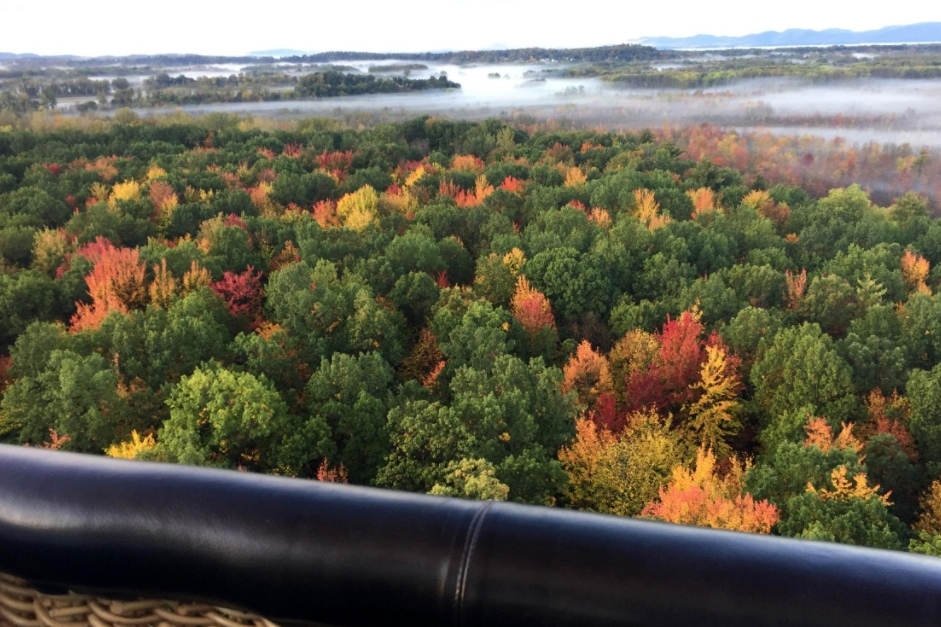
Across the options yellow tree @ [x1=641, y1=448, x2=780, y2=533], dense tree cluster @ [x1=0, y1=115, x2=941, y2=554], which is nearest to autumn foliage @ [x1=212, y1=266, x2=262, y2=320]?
dense tree cluster @ [x1=0, y1=115, x2=941, y2=554]

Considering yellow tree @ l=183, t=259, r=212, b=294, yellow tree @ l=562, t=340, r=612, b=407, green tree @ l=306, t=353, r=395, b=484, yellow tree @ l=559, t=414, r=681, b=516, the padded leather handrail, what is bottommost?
yellow tree @ l=559, t=414, r=681, b=516

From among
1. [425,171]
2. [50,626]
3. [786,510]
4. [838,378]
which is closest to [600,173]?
[425,171]

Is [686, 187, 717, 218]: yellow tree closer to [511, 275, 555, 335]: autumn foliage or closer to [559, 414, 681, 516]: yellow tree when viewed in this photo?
[511, 275, 555, 335]: autumn foliage

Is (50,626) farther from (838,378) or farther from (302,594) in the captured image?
(838,378)

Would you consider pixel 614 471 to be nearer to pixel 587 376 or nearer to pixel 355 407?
pixel 587 376

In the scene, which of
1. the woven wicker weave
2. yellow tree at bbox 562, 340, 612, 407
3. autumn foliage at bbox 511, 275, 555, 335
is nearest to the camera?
the woven wicker weave

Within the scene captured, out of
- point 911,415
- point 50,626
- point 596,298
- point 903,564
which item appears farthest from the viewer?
point 596,298
